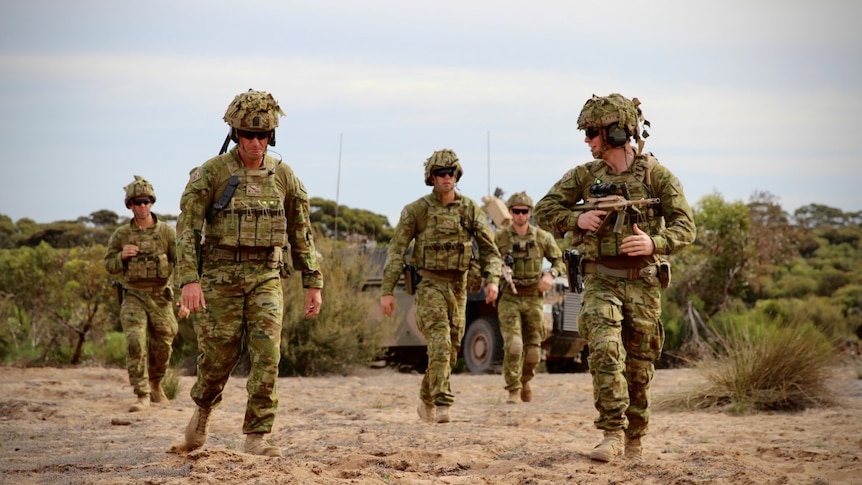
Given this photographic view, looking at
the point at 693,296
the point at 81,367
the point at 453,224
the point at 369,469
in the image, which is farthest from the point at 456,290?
A: the point at 693,296

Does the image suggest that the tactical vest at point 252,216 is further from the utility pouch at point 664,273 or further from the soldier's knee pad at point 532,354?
the soldier's knee pad at point 532,354

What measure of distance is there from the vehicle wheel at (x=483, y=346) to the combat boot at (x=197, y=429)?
438 inches

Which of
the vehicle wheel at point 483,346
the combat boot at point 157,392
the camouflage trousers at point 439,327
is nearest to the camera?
the camouflage trousers at point 439,327

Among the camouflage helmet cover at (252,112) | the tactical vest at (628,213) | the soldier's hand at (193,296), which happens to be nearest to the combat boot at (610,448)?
Result: the tactical vest at (628,213)

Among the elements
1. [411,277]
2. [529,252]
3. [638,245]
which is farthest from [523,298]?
[638,245]

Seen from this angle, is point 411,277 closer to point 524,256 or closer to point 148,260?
point 524,256

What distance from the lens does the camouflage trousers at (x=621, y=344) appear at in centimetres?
764

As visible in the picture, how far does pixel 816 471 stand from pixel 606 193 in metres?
2.28

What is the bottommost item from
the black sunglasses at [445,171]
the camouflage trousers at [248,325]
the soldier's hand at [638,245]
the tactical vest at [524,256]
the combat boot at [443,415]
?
the combat boot at [443,415]

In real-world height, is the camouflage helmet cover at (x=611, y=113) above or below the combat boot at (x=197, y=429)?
above

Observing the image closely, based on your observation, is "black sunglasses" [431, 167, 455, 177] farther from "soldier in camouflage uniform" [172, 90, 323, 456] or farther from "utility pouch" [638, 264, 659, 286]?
"utility pouch" [638, 264, 659, 286]

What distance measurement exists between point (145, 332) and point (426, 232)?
3330 mm

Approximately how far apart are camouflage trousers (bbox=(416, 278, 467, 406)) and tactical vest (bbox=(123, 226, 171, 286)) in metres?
2.80

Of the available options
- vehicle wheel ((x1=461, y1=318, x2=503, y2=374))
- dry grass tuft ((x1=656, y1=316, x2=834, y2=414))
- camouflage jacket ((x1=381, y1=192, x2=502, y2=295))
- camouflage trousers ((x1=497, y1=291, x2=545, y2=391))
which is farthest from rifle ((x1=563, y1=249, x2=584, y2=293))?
vehicle wheel ((x1=461, y1=318, x2=503, y2=374))
